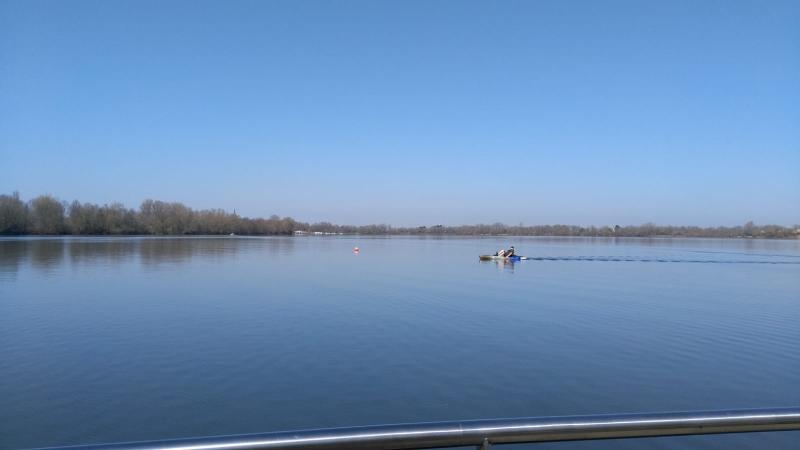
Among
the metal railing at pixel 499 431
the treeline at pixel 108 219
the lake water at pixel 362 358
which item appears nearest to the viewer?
the metal railing at pixel 499 431

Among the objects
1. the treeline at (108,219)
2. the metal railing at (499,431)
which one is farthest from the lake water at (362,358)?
the treeline at (108,219)

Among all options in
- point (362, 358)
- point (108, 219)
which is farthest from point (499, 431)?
point (108, 219)

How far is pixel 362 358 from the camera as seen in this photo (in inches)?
494

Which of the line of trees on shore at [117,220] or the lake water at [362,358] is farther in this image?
the line of trees on shore at [117,220]

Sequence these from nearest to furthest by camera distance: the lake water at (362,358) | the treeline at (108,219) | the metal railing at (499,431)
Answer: the metal railing at (499,431) < the lake water at (362,358) < the treeline at (108,219)

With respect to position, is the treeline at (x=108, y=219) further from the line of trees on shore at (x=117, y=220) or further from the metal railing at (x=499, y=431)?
the metal railing at (x=499, y=431)

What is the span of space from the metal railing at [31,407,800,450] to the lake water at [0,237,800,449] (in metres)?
6.68

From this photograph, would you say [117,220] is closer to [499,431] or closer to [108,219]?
[108,219]

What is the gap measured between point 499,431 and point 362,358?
36.0 feet

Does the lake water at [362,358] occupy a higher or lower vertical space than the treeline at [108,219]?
lower

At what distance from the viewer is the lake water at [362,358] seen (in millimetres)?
8875

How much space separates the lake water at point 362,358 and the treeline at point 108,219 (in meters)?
93.5

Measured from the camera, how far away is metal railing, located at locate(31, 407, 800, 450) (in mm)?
1791

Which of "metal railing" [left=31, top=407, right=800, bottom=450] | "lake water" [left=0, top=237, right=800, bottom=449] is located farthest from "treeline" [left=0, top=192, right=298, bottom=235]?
"metal railing" [left=31, top=407, right=800, bottom=450]
